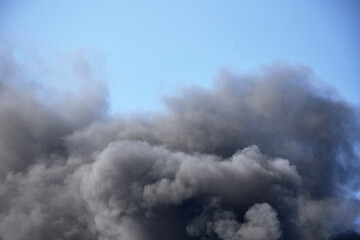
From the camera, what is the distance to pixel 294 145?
65.6 metres

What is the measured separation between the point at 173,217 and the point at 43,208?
1829cm

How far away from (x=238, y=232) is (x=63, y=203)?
80.6 feet

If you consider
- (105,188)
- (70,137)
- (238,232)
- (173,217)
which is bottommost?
(238,232)

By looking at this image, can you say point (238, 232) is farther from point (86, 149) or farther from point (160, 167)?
point (86, 149)

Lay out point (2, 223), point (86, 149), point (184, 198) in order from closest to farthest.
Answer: point (184, 198)
point (2, 223)
point (86, 149)

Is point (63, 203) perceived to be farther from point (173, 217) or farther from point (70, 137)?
point (173, 217)

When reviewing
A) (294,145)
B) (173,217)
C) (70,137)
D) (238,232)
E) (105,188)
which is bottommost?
(238,232)

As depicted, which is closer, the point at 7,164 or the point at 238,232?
the point at 238,232

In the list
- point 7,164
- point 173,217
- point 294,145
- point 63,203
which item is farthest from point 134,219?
point 294,145

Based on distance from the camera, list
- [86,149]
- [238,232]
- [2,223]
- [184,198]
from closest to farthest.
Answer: [238,232], [184,198], [2,223], [86,149]

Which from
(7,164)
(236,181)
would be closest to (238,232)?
(236,181)

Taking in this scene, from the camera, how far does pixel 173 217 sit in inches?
2137

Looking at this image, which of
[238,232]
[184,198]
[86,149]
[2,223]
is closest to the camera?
[238,232]

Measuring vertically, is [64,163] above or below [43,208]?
above
